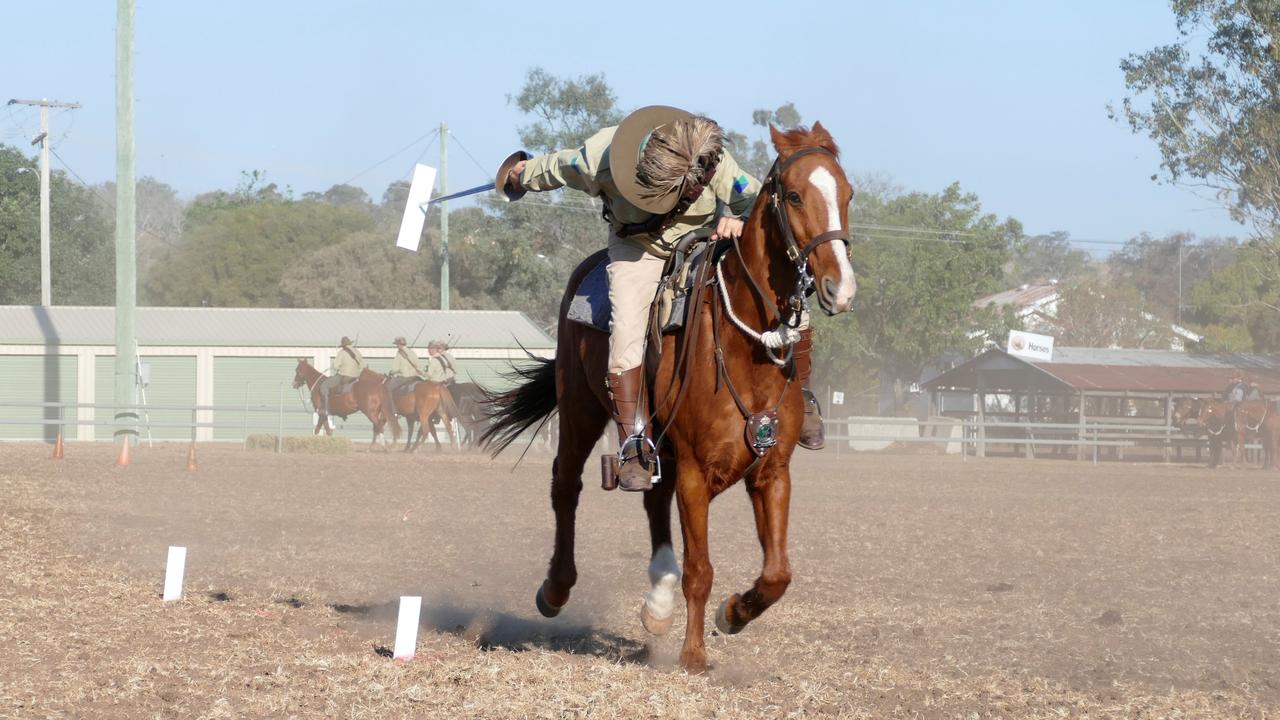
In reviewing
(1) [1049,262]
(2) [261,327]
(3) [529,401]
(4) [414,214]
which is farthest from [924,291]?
(1) [1049,262]

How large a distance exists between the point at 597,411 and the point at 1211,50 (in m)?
36.2

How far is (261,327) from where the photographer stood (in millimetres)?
44125

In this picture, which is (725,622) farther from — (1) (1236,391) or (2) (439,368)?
(1) (1236,391)

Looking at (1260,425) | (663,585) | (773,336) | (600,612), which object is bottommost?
(600,612)

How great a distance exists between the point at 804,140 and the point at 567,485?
8.54 feet

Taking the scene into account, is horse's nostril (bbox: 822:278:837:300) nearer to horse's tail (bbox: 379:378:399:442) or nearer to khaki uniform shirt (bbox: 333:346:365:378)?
horse's tail (bbox: 379:378:399:442)

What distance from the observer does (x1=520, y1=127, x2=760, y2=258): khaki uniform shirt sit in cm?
654

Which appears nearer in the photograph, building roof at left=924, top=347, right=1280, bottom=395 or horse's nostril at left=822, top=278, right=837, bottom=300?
horse's nostril at left=822, top=278, right=837, bottom=300

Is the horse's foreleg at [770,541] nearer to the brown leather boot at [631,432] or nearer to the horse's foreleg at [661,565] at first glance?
the horse's foreleg at [661,565]

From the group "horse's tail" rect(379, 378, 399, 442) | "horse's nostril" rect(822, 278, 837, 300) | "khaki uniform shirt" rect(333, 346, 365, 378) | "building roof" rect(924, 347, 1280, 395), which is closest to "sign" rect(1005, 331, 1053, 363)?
"building roof" rect(924, 347, 1280, 395)

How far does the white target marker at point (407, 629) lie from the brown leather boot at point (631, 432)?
43.7 inches

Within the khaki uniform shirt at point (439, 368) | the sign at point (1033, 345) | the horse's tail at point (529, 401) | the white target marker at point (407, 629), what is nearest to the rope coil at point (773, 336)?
the white target marker at point (407, 629)

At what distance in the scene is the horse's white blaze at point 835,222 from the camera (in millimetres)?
5184

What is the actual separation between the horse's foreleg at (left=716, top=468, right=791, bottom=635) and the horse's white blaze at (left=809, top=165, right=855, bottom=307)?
1.16m
